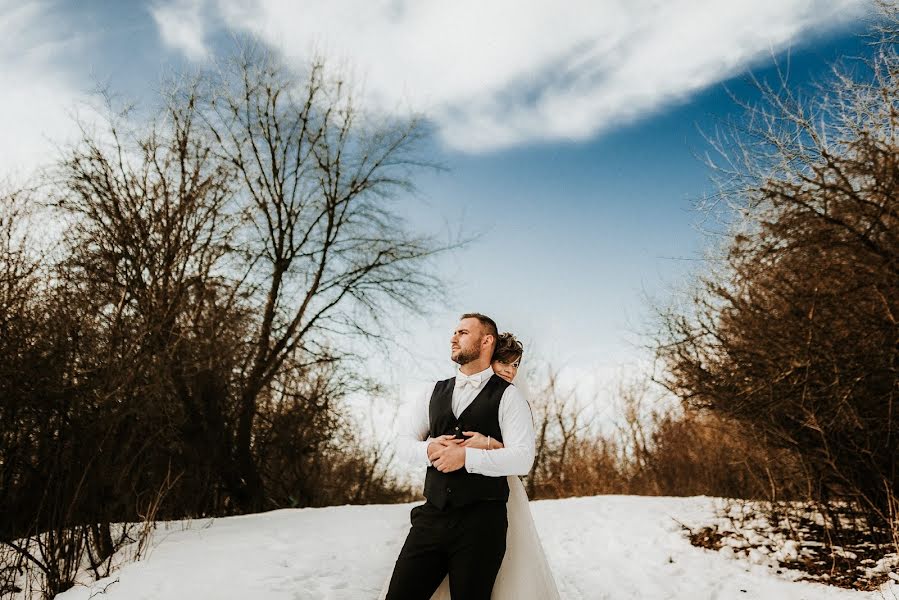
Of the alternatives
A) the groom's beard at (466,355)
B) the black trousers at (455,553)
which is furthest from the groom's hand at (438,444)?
the groom's beard at (466,355)

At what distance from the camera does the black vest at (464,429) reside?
239 centimetres

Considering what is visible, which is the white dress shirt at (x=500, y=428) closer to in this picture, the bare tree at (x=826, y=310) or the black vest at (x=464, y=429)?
the black vest at (x=464, y=429)

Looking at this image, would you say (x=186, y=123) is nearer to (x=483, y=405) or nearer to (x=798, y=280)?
(x=483, y=405)

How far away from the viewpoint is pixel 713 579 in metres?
6.67

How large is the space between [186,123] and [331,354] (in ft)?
23.0

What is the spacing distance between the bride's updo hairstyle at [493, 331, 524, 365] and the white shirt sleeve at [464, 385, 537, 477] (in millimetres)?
307

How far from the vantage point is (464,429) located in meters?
2.51

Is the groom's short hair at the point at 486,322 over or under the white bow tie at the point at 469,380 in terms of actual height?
over

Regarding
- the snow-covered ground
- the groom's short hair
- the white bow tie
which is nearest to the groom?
the white bow tie

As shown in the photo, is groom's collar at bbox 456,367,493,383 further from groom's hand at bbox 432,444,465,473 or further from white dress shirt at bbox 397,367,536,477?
groom's hand at bbox 432,444,465,473

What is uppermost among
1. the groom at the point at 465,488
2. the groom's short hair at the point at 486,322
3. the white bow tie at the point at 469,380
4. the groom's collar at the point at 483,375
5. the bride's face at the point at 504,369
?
the groom's short hair at the point at 486,322

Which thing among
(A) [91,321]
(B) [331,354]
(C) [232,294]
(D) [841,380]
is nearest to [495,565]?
(A) [91,321]

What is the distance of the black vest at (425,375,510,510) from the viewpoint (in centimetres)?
239

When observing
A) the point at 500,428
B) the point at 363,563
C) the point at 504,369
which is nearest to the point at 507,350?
the point at 504,369
